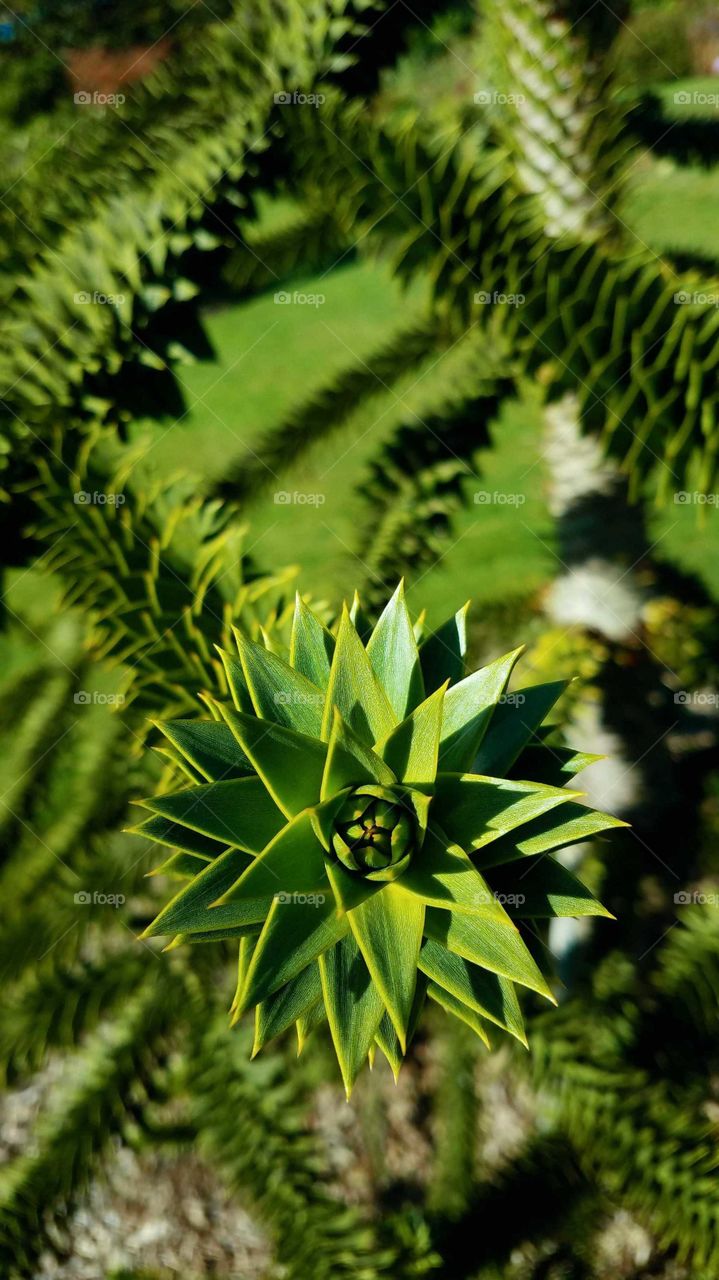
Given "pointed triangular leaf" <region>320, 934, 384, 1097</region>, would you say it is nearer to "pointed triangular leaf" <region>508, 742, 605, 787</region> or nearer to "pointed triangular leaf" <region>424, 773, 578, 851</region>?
"pointed triangular leaf" <region>424, 773, 578, 851</region>

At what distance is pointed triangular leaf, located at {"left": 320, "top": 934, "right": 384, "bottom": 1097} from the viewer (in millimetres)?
746

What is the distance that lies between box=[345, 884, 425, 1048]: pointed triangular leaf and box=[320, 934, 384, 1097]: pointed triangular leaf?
0.12 ft

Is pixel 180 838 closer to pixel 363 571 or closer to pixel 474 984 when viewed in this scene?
pixel 474 984

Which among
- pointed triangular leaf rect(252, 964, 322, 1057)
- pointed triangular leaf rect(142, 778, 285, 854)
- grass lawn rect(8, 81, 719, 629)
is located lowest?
grass lawn rect(8, 81, 719, 629)

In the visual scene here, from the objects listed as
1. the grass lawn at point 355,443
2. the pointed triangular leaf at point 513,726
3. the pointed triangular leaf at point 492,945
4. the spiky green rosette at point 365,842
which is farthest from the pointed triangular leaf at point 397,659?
the grass lawn at point 355,443

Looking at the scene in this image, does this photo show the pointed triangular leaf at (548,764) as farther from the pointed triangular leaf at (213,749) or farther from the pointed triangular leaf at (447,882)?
the pointed triangular leaf at (213,749)

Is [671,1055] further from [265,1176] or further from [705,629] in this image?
[705,629]

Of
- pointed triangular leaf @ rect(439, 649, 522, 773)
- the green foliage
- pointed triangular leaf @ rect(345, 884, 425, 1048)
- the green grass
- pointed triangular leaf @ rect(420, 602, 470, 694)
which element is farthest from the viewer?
the green grass

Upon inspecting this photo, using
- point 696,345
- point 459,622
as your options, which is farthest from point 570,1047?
point 696,345

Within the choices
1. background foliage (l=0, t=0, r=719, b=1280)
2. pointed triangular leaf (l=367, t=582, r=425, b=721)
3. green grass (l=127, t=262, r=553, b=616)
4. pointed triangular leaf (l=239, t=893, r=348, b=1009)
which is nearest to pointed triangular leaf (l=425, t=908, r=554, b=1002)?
pointed triangular leaf (l=239, t=893, r=348, b=1009)

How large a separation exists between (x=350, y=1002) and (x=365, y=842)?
15 cm

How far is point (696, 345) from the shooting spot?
1.29m

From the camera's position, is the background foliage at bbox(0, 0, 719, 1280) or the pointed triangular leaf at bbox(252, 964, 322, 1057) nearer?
the pointed triangular leaf at bbox(252, 964, 322, 1057)

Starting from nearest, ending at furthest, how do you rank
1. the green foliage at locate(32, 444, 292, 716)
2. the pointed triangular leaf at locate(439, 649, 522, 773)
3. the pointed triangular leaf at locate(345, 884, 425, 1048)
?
the pointed triangular leaf at locate(345, 884, 425, 1048) < the pointed triangular leaf at locate(439, 649, 522, 773) < the green foliage at locate(32, 444, 292, 716)
